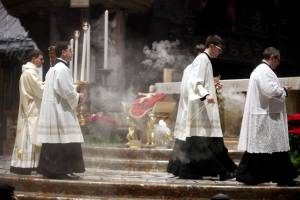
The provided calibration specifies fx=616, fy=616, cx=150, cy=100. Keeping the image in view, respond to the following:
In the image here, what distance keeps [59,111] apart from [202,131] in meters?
1.87

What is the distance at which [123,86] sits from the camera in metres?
14.8

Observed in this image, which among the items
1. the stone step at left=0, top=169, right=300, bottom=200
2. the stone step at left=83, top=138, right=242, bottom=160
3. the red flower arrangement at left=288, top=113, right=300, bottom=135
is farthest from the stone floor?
the red flower arrangement at left=288, top=113, right=300, bottom=135

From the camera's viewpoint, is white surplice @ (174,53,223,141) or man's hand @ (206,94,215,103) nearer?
man's hand @ (206,94,215,103)

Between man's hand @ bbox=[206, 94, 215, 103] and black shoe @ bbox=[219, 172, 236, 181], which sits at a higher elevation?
man's hand @ bbox=[206, 94, 215, 103]

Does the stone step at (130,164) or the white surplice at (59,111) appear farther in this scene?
the stone step at (130,164)

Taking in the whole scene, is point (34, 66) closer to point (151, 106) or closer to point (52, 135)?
point (52, 135)

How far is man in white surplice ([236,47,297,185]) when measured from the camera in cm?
738

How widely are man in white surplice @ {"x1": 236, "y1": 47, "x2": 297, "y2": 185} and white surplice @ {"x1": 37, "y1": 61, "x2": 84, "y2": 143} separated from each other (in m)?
2.23

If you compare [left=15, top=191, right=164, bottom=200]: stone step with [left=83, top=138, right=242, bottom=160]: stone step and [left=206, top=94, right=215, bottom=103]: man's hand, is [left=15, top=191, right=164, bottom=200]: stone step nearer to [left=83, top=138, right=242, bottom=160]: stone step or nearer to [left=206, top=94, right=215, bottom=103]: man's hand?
[left=206, top=94, right=215, bottom=103]: man's hand

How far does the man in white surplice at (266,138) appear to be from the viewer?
7379mm

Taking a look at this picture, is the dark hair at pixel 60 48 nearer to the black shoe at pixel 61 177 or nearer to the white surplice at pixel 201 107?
the black shoe at pixel 61 177

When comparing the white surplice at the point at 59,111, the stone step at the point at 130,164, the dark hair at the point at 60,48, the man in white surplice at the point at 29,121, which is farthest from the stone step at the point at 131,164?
the dark hair at the point at 60,48

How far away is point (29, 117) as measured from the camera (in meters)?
8.95

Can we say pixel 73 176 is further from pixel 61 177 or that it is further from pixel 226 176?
pixel 226 176
